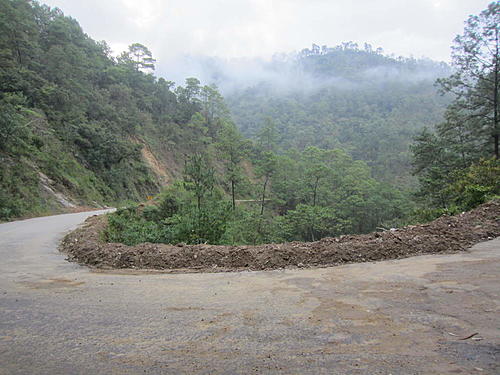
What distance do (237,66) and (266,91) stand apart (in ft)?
221

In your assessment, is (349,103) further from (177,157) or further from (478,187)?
(478,187)

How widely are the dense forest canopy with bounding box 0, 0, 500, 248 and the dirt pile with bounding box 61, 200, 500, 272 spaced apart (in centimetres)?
344

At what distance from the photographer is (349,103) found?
106 metres

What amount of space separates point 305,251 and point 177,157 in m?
39.5

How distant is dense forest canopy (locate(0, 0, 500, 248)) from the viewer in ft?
45.9

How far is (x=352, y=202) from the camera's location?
129ft

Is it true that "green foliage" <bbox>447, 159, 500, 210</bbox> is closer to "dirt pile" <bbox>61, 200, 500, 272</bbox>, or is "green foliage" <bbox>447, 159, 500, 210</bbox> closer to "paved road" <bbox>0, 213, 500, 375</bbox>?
"dirt pile" <bbox>61, 200, 500, 272</bbox>

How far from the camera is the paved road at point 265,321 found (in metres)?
2.64

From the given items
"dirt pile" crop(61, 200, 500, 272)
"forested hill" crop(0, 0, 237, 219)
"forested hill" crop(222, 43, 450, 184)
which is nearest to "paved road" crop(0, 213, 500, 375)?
"dirt pile" crop(61, 200, 500, 272)

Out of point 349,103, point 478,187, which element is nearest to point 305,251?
point 478,187

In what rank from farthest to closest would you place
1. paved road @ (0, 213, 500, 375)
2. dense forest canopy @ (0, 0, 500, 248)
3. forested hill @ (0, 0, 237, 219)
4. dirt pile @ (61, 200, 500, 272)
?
1. forested hill @ (0, 0, 237, 219)
2. dense forest canopy @ (0, 0, 500, 248)
3. dirt pile @ (61, 200, 500, 272)
4. paved road @ (0, 213, 500, 375)

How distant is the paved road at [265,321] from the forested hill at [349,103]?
132 feet

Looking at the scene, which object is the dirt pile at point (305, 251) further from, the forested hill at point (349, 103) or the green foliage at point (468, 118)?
the forested hill at point (349, 103)

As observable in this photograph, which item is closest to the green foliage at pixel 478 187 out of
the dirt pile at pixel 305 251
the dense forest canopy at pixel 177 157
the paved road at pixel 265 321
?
the dense forest canopy at pixel 177 157
